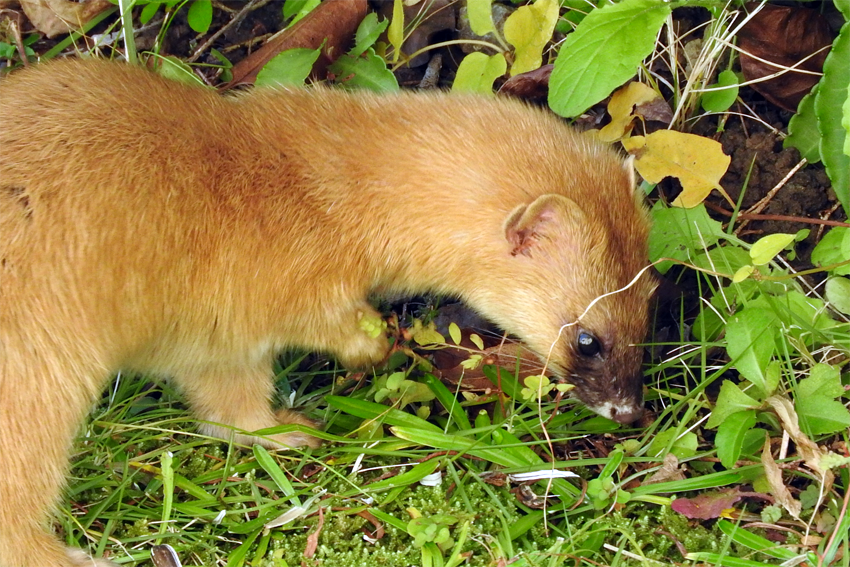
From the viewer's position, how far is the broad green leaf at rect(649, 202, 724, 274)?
12.7 feet

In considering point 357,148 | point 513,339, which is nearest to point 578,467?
point 513,339

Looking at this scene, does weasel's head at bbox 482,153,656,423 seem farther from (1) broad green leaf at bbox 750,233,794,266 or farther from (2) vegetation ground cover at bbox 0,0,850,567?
(1) broad green leaf at bbox 750,233,794,266

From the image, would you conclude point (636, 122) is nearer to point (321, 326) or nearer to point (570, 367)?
point (570, 367)

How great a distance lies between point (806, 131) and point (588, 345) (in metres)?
1.54

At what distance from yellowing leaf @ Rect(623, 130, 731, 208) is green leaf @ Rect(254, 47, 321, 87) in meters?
1.66

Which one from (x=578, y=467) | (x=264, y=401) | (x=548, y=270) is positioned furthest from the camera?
(x=264, y=401)

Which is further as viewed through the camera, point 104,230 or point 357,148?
point 357,148

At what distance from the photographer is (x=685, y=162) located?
13.0 feet

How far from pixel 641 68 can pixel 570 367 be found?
5.21 feet

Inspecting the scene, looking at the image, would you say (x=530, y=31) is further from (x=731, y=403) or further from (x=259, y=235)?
(x=731, y=403)

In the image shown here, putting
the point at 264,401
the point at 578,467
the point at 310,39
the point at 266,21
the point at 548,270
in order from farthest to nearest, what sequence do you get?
the point at 266,21 < the point at 310,39 < the point at 264,401 < the point at 578,467 < the point at 548,270

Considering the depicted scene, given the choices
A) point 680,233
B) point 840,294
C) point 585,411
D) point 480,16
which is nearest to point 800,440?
point 840,294

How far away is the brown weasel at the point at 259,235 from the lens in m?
3.11

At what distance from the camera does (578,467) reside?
368 centimetres
